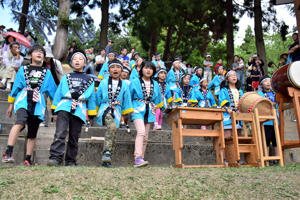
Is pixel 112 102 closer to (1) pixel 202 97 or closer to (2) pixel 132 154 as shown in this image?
(2) pixel 132 154

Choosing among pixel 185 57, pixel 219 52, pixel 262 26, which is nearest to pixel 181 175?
pixel 262 26

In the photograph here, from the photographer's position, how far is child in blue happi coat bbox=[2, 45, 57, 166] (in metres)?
4.61

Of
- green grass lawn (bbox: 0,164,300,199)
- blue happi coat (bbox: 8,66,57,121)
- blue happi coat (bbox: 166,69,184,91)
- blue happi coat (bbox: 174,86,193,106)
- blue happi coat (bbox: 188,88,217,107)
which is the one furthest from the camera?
blue happi coat (bbox: 166,69,184,91)

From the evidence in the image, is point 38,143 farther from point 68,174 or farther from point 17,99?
point 68,174

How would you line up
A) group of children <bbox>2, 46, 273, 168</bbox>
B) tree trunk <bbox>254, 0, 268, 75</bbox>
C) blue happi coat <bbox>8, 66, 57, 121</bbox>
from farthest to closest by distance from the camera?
1. tree trunk <bbox>254, 0, 268, 75</bbox>
2. blue happi coat <bbox>8, 66, 57, 121</bbox>
3. group of children <bbox>2, 46, 273, 168</bbox>

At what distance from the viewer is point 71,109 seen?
4570 millimetres

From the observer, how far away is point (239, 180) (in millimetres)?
3674

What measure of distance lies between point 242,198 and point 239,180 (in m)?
0.53

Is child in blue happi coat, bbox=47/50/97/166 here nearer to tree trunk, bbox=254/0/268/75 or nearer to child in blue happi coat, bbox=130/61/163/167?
child in blue happi coat, bbox=130/61/163/167

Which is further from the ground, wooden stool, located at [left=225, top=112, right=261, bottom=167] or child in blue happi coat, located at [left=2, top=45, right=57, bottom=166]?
child in blue happi coat, located at [left=2, top=45, right=57, bottom=166]

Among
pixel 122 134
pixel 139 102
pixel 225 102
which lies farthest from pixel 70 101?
pixel 225 102

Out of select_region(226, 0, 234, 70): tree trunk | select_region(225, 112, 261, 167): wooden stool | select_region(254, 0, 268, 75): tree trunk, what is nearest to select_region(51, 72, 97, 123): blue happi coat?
select_region(225, 112, 261, 167): wooden stool

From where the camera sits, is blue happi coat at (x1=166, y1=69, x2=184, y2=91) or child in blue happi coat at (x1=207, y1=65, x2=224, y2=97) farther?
child in blue happi coat at (x1=207, y1=65, x2=224, y2=97)

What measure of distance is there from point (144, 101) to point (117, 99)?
60cm
